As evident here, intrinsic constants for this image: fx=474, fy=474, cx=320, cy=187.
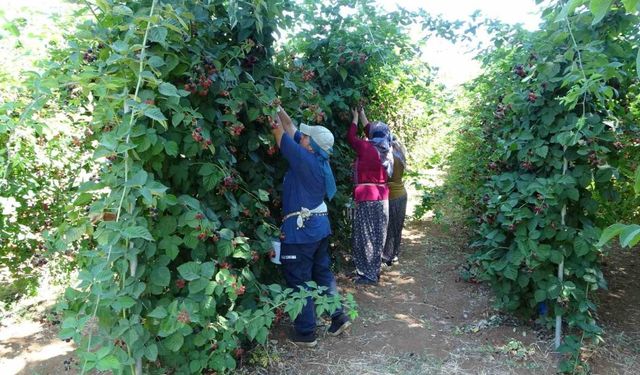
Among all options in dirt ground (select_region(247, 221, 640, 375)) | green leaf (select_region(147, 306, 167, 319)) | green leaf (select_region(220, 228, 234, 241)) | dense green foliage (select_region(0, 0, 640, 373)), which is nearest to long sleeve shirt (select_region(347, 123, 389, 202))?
dense green foliage (select_region(0, 0, 640, 373))

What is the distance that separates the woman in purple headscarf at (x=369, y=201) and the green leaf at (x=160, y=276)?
2.86 metres

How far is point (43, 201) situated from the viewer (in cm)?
365

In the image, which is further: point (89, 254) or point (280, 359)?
point (280, 359)

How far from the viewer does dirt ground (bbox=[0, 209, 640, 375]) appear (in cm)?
328

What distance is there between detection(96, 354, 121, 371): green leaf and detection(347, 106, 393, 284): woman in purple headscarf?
332cm

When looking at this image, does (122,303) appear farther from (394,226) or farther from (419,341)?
(394,226)

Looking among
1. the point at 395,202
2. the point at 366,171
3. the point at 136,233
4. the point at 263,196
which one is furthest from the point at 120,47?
the point at 395,202

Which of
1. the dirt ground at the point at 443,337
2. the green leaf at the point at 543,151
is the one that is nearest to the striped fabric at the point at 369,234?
the dirt ground at the point at 443,337

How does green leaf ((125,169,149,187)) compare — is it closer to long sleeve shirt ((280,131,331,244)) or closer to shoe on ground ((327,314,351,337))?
long sleeve shirt ((280,131,331,244))

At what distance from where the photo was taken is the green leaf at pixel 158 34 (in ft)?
6.98

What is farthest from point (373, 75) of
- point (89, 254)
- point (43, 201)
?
point (89, 254)

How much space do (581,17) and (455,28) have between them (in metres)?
1.25

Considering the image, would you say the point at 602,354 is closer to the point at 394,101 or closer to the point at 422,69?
the point at 422,69

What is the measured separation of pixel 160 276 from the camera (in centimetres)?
231
